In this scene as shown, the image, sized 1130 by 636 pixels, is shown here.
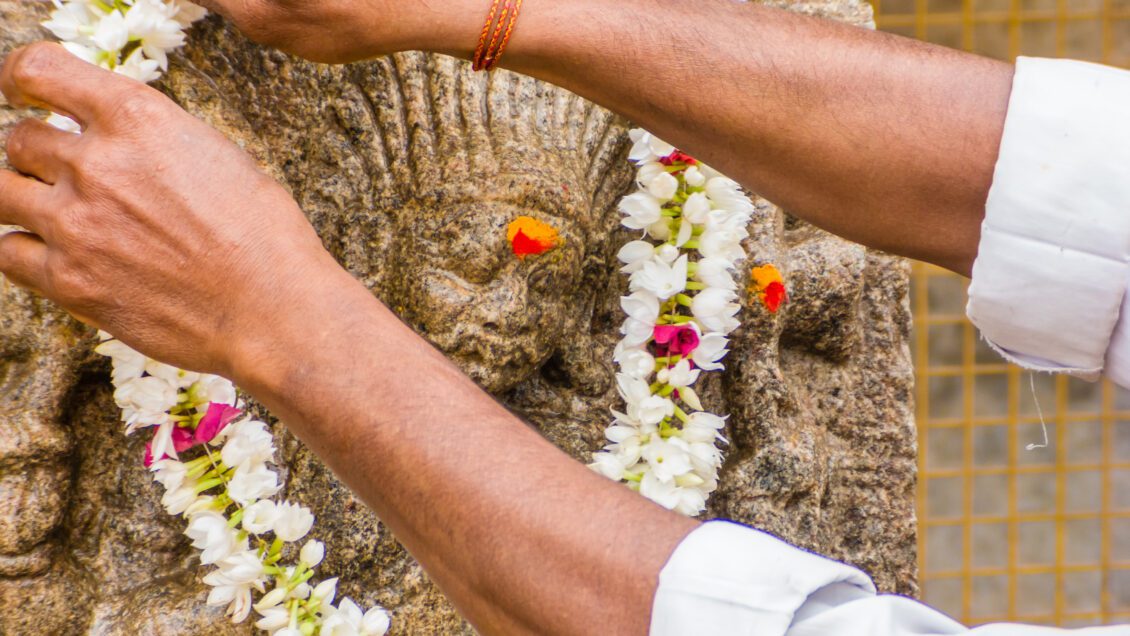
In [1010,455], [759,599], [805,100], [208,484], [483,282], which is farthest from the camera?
[1010,455]

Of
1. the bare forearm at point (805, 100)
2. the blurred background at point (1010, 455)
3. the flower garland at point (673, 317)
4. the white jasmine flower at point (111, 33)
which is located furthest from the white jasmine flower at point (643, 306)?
the blurred background at point (1010, 455)

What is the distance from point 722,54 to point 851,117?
13 cm

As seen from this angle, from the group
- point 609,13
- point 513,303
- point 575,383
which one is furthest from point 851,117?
point 575,383

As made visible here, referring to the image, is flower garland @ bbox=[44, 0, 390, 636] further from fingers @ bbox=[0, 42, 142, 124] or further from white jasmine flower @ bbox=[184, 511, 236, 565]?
fingers @ bbox=[0, 42, 142, 124]

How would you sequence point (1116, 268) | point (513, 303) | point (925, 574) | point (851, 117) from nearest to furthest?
point (1116, 268), point (851, 117), point (513, 303), point (925, 574)

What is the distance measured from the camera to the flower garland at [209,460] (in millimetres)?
946

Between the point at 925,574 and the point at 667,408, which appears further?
the point at 925,574

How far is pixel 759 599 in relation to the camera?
0.62 metres

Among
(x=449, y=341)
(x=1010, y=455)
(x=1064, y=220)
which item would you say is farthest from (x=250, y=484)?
(x=1010, y=455)

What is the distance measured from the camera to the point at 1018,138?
806mm

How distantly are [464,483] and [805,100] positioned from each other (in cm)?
47

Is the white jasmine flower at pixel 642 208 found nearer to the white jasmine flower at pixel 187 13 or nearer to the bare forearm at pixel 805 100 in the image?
the bare forearm at pixel 805 100

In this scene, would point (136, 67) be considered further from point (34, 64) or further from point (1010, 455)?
point (1010, 455)

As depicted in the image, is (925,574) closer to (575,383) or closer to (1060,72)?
(575,383)
